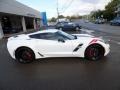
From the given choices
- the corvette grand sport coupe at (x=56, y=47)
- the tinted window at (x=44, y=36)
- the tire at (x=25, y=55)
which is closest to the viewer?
the corvette grand sport coupe at (x=56, y=47)

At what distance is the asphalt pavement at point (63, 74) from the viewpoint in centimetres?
397

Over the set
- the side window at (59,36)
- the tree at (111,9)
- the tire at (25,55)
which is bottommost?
the tire at (25,55)

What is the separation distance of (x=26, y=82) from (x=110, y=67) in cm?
286

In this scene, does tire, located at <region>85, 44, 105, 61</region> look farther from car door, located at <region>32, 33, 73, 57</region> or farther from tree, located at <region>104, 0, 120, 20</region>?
tree, located at <region>104, 0, 120, 20</region>

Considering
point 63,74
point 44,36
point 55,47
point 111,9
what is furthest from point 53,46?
point 111,9

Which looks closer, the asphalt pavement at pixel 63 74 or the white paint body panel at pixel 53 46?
the asphalt pavement at pixel 63 74

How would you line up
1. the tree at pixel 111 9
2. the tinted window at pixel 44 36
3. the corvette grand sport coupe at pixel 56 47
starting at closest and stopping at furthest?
the corvette grand sport coupe at pixel 56 47 < the tinted window at pixel 44 36 < the tree at pixel 111 9

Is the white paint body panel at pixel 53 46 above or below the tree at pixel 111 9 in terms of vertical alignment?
below

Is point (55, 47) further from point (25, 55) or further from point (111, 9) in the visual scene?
point (111, 9)

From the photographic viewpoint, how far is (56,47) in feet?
19.6

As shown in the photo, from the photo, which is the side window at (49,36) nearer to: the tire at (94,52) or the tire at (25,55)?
the tire at (25,55)

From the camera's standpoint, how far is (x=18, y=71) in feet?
17.3

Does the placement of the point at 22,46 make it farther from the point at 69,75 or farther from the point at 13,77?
the point at 69,75

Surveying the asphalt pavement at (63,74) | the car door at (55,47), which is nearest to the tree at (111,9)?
the asphalt pavement at (63,74)
